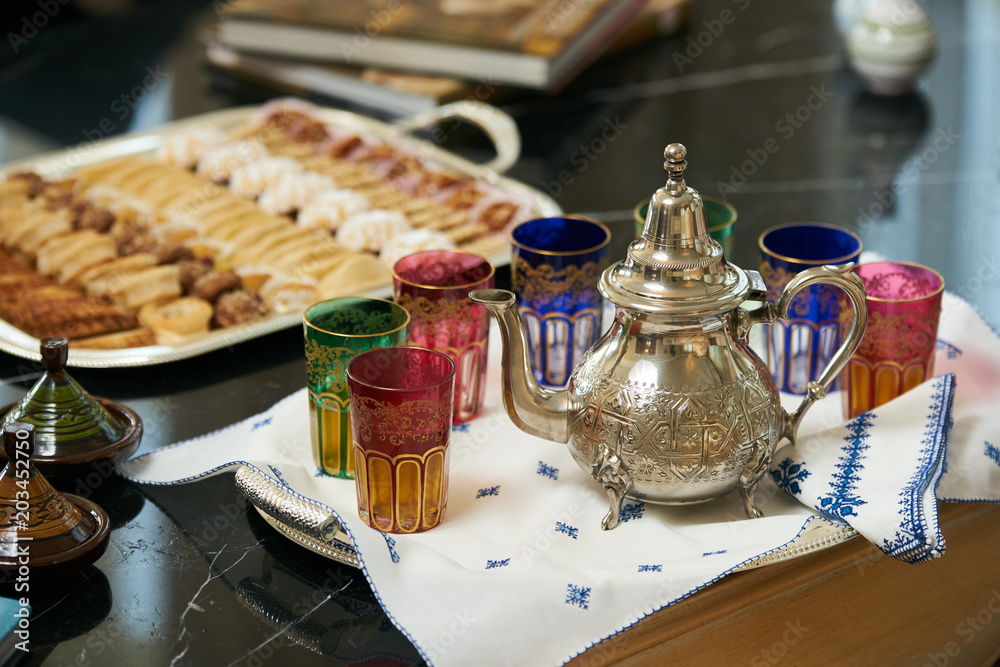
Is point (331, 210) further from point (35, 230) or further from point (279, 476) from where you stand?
point (279, 476)

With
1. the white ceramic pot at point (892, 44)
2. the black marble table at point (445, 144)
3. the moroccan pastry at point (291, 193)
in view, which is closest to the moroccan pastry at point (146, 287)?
the black marble table at point (445, 144)

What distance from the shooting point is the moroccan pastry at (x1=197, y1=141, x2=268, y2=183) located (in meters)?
1.49

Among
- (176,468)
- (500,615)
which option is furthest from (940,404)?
(176,468)

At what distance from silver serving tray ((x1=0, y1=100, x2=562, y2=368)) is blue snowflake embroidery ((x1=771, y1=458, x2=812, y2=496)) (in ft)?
1.70

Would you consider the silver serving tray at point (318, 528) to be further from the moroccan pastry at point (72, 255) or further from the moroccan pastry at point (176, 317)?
the moroccan pastry at point (72, 255)

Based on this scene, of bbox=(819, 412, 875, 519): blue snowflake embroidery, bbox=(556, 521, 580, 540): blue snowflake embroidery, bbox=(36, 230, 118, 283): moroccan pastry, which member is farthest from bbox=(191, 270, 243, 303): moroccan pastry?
bbox=(819, 412, 875, 519): blue snowflake embroidery

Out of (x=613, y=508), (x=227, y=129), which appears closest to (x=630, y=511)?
(x=613, y=508)

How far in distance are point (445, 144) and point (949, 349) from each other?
3.20 feet

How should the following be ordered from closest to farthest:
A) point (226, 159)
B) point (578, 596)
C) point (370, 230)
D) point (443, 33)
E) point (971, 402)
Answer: point (578, 596)
point (971, 402)
point (370, 230)
point (226, 159)
point (443, 33)

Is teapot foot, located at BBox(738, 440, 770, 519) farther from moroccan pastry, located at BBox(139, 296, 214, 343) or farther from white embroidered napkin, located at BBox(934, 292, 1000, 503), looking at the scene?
moroccan pastry, located at BBox(139, 296, 214, 343)

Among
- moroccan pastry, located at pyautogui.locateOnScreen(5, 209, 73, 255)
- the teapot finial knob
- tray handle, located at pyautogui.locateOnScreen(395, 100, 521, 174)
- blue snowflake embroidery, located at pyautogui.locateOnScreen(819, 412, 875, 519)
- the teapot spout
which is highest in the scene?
the teapot finial knob

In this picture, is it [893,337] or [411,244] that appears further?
[411,244]

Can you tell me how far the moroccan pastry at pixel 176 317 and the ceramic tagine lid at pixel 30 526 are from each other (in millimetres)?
402

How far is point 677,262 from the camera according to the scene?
26.9 inches
